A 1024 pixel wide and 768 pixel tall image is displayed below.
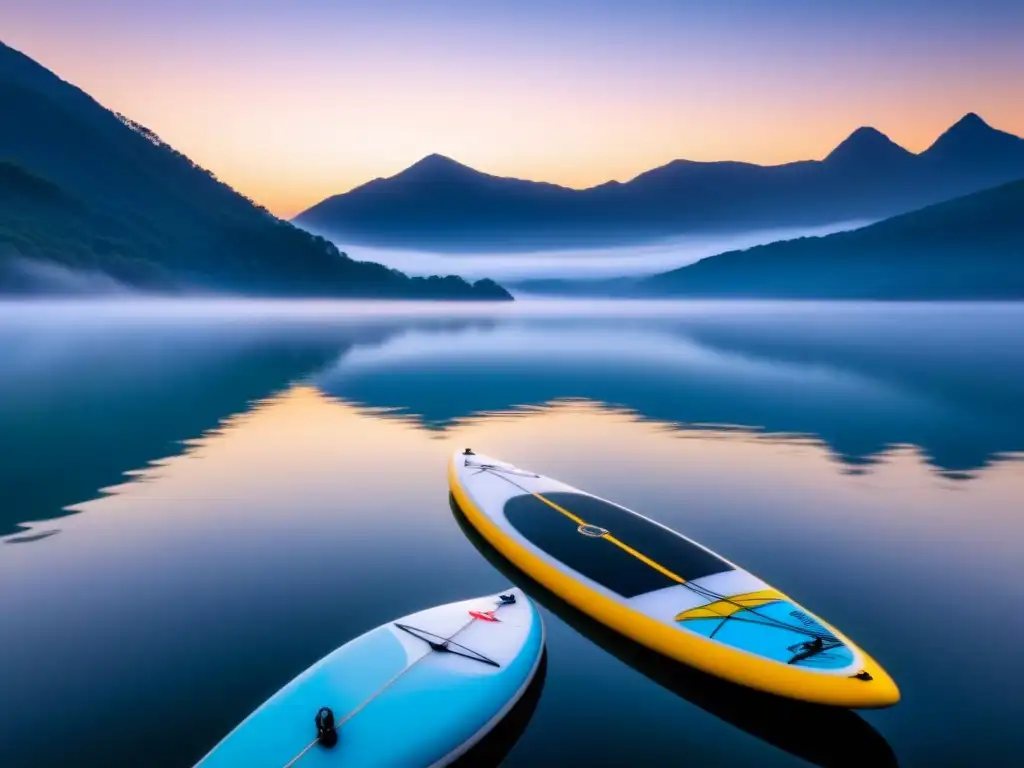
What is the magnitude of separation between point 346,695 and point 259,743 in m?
1.16

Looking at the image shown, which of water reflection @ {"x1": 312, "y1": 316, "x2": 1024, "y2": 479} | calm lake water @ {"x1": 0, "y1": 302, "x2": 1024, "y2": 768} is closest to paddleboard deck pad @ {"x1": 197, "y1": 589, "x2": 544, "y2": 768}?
calm lake water @ {"x1": 0, "y1": 302, "x2": 1024, "y2": 768}

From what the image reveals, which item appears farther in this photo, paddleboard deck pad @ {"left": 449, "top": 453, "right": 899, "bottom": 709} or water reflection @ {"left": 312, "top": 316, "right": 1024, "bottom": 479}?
water reflection @ {"left": 312, "top": 316, "right": 1024, "bottom": 479}

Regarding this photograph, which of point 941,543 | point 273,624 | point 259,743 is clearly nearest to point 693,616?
point 259,743

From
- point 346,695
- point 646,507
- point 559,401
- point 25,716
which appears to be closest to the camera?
point 346,695

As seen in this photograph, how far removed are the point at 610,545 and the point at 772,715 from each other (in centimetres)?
433

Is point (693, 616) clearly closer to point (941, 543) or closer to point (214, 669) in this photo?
point (214, 669)

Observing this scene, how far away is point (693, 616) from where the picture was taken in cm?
1064

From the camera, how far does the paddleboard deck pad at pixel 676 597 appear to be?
30.5ft

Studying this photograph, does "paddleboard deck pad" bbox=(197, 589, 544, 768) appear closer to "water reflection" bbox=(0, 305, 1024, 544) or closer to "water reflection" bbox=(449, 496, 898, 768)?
"water reflection" bbox=(449, 496, 898, 768)

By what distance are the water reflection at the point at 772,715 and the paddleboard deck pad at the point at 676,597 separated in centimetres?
44

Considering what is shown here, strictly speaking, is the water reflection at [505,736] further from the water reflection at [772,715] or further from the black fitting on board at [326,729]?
the water reflection at [772,715]

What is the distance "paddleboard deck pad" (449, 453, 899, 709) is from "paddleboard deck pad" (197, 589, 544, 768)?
6.24ft

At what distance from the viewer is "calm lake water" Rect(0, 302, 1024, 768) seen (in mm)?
9406

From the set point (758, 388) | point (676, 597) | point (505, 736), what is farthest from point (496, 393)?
point (505, 736)
